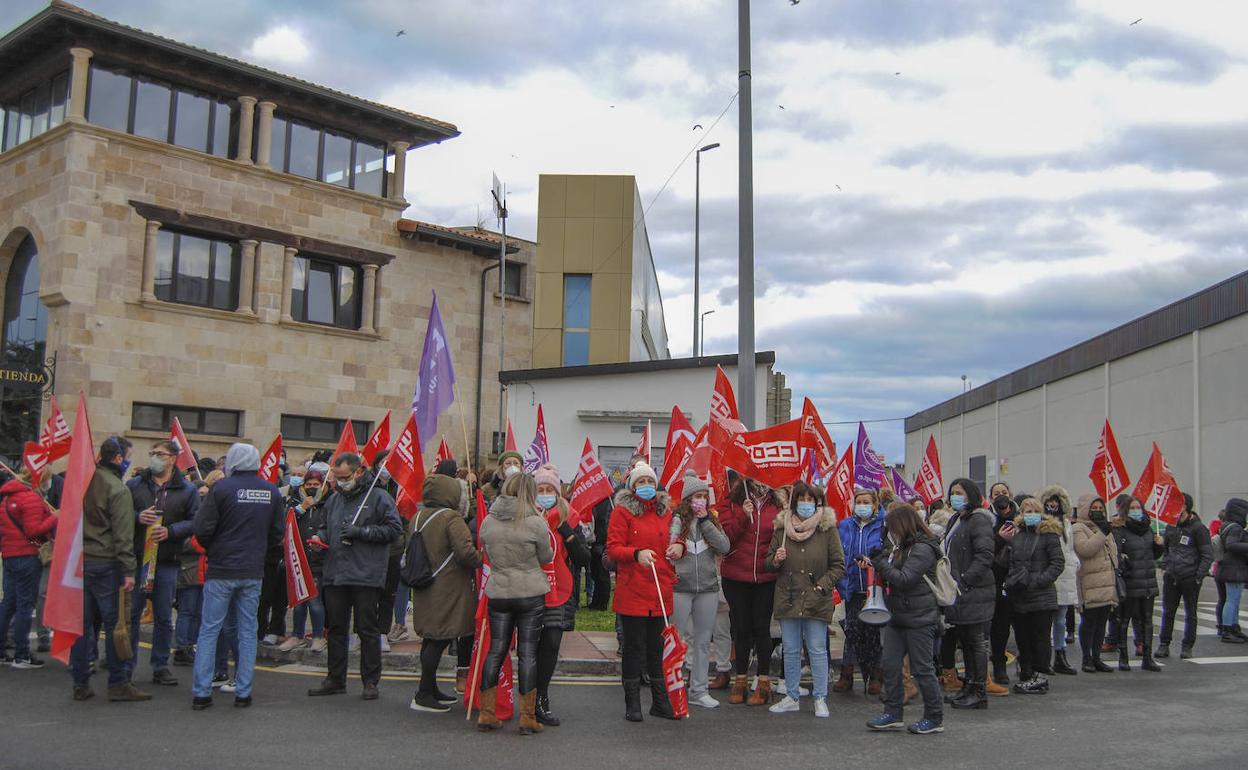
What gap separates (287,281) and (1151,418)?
22.8 metres

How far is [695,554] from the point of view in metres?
8.84

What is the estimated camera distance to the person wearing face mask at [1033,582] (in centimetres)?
983

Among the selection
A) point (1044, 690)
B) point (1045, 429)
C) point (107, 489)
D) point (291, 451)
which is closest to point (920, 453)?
point (1045, 429)

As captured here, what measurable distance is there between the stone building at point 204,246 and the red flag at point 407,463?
1476 centimetres

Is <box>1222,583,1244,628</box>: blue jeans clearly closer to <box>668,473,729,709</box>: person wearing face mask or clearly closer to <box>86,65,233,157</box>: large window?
<box>668,473,729,709</box>: person wearing face mask

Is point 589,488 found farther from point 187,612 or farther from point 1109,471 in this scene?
point 1109,471

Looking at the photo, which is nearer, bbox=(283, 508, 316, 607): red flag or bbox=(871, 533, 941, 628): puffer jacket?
bbox=(871, 533, 941, 628): puffer jacket

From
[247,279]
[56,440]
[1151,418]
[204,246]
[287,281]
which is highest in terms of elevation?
[204,246]

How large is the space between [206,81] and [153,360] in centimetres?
668

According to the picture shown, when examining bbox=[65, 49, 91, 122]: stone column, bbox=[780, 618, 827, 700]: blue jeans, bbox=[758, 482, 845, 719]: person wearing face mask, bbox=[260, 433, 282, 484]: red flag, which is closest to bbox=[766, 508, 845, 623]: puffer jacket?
bbox=[758, 482, 845, 719]: person wearing face mask

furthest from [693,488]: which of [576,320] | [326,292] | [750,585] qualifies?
[576,320]

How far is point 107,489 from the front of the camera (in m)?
8.65

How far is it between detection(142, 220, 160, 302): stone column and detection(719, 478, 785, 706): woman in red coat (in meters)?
18.2

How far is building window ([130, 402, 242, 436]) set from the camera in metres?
23.3
